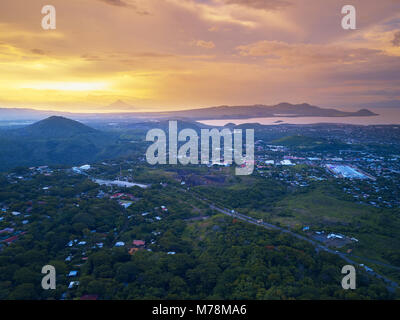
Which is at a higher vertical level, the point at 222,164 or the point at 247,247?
the point at 222,164

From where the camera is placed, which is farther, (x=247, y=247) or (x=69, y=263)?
(x=247, y=247)

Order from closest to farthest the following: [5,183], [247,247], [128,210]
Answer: [247,247] → [128,210] → [5,183]

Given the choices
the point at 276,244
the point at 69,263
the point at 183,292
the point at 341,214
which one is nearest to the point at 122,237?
the point at 69,263
